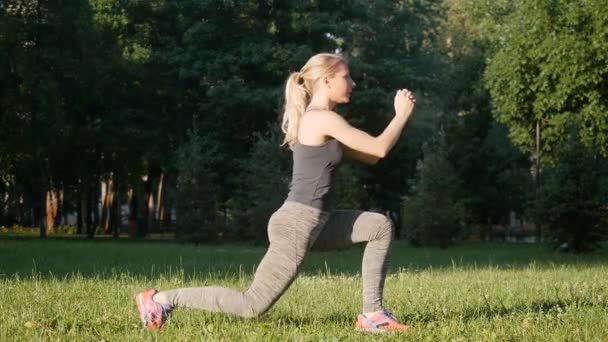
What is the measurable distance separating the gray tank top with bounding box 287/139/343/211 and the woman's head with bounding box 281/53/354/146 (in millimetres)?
241

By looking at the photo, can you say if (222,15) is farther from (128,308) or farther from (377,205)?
(128,308)

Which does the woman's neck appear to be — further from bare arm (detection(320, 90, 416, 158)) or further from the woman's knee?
the woman's knee

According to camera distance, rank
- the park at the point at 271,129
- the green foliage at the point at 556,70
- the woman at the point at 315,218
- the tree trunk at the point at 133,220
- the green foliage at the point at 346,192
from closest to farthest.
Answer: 1. the woman at the point at 315,218
2. the park at the point at 271,129
3. the green foliage at the point at 556,70
4. the green foliage at the point at 346,192
5. the tree trunk at the point at 133,220

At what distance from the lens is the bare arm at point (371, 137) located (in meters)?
6.21

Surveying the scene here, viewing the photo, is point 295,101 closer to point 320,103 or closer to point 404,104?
point 320,103

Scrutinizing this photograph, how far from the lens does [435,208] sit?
3394 cm

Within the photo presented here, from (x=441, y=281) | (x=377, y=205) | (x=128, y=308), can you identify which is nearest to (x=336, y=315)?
(x=128, y=308)

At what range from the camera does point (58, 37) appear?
3991cm

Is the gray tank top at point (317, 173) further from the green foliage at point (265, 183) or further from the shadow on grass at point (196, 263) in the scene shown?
the green foliage at point (265, 183)

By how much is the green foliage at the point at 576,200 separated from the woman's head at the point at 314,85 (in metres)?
21.9

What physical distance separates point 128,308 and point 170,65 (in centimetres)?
3745

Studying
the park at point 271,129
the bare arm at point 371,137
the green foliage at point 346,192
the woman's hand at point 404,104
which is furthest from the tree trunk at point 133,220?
the woman's hand at point 404,104

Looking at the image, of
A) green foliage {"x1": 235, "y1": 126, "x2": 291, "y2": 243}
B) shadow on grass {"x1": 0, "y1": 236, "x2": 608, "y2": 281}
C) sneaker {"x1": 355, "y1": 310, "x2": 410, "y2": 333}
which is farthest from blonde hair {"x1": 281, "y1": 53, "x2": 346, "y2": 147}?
green foliage {"x1": 235, "y1": 126, "x2": 291, "y2": 243}

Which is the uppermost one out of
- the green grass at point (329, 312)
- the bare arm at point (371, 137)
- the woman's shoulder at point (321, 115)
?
the woman's shoulder at point (321, 115)
